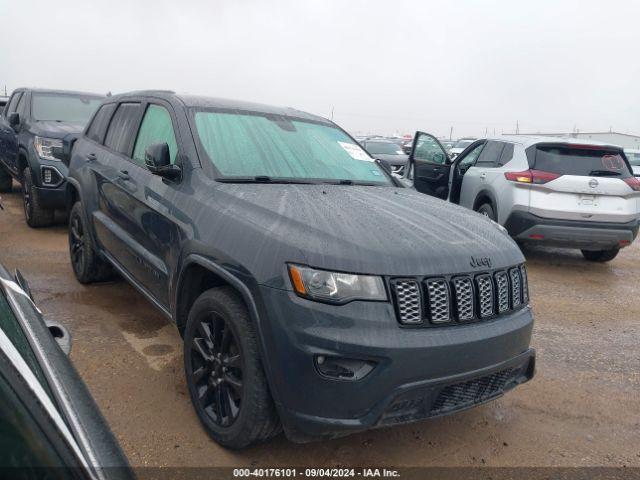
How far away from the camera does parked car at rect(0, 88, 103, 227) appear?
6277 millimetres

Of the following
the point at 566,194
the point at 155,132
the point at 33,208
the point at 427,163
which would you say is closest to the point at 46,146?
the point at 33,208

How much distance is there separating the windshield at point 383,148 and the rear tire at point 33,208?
9472 mm

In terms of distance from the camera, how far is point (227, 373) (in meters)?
2.46

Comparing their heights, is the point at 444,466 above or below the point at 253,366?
below

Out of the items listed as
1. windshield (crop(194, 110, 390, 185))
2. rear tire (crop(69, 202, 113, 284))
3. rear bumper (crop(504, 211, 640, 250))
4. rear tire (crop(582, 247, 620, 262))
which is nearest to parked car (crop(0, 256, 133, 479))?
windshield (crop(194, 110, 390, 185))

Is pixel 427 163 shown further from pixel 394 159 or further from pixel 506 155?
pixel 394 159

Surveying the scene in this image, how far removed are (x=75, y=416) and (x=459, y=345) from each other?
5.24 feet

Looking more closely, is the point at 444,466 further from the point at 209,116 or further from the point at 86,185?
the point at 86,185

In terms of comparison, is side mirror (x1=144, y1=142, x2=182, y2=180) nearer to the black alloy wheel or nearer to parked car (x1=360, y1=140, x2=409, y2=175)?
the black alloy wheel

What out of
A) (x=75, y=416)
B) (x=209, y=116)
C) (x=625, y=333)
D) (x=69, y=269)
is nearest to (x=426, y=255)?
(x=75, y=416)

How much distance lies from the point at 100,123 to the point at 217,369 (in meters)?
3.01

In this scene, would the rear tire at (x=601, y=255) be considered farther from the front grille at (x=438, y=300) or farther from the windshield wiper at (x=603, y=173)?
the front grille at (x=438, y=300)

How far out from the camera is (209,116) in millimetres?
3314

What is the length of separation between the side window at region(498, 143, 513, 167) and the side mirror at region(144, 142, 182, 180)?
5.03 meters
